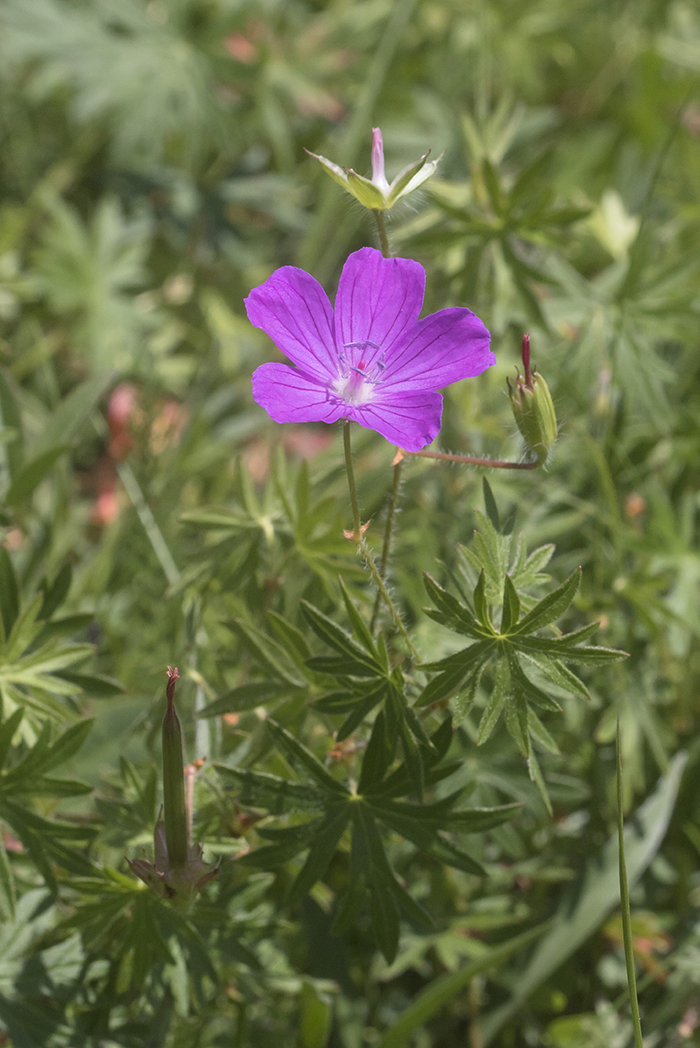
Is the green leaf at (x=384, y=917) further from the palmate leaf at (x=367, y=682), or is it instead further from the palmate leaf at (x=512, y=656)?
the palmate leaf at (x=512, y=656)

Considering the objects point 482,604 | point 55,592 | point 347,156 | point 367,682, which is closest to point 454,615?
point 482,604

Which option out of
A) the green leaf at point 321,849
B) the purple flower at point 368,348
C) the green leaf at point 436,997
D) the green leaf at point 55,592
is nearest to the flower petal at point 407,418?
the purple flower at point 368,348

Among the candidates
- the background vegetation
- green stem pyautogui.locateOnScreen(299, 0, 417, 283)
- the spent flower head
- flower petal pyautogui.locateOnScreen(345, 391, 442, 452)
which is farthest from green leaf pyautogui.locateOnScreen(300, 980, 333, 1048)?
green stem pyautogui.locateOnScreen(299, 0, 417, 283)

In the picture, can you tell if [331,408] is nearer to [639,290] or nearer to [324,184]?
[639,290]

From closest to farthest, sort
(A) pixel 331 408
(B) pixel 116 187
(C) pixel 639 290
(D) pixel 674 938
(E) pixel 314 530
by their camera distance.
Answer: (A) pixel 331 408
(E) pixel 314 530
(D) pixel 674 938
(C) pixel 639 290
(B) pixel 116 187

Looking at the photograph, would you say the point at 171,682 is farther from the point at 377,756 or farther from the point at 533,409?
the point at 533,409

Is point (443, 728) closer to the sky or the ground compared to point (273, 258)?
closer to the ground

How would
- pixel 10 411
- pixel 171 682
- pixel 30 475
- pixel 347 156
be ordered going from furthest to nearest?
pixel 347 156 < pixel 10 411 < pixel 30 475 < pixel 171 682

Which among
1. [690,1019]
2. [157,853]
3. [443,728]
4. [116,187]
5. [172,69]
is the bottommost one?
[690,1019]

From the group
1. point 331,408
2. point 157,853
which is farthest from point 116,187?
point 157,853
